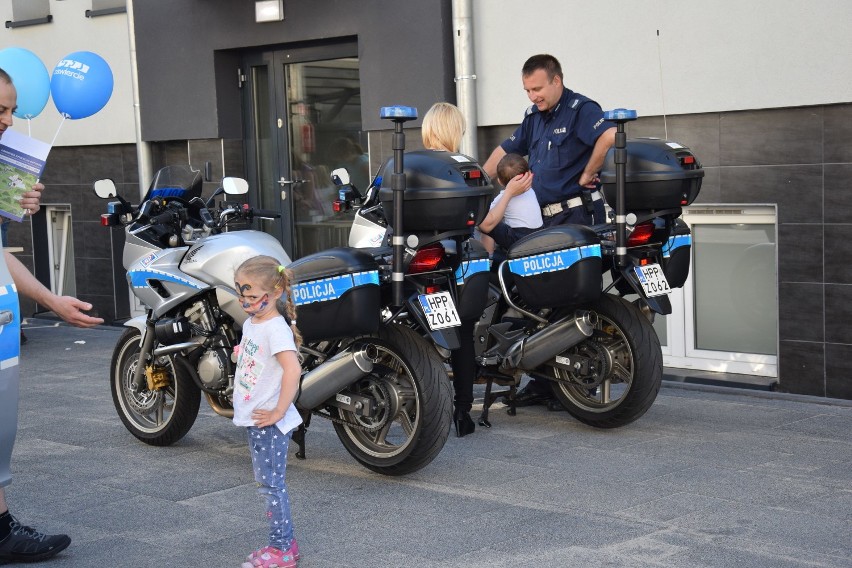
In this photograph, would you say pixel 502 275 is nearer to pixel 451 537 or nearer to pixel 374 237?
pixel 374 237

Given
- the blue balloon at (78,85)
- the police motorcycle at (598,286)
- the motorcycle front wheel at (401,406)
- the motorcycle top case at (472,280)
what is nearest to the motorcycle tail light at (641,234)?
the police motorcycle at (598,286)

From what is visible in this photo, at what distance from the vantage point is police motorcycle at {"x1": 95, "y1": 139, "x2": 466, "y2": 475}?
598cm

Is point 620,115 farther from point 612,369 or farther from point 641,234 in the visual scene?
point 612,369

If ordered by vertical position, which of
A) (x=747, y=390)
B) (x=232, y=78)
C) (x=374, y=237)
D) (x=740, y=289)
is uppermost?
(x=232, y=78)

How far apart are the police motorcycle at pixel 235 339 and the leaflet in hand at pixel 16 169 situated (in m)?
1.33

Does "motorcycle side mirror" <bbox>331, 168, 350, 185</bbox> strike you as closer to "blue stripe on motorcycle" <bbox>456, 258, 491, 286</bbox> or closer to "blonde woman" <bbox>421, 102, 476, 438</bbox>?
"blonde woman" <bbox>421, 102, 476, 438</bbox>

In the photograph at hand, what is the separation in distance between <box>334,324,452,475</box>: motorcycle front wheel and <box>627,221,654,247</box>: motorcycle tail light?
1423 mm

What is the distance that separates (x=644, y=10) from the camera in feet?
28.8

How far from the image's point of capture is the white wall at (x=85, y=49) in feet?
41.6

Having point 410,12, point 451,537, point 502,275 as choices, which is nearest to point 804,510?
point 451,537

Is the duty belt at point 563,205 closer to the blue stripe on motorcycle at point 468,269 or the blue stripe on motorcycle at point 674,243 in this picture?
the blue stripe on motorcycle at point 674,243

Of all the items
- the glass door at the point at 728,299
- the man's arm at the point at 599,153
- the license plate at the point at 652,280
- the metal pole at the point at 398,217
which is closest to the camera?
the metal pole at the point at 398,217

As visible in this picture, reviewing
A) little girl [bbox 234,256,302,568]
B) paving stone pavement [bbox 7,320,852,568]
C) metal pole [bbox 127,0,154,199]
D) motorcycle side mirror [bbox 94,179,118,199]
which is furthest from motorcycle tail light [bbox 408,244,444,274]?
metal pole [bbox 127,0,154,199]

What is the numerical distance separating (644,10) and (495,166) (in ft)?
6.09
